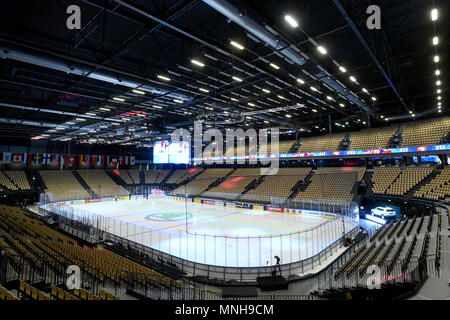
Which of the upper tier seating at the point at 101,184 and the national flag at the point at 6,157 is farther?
the upper tier seating at the point at 101,184

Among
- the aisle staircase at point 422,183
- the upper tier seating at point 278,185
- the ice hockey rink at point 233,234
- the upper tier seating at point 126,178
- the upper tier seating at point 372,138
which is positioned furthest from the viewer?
the upper tier seating at point 126,178

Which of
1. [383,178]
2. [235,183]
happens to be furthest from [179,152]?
[383,178]

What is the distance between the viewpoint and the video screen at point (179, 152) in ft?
121

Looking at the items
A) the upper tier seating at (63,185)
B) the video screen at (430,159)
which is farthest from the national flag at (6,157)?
the video screen at (430,159)

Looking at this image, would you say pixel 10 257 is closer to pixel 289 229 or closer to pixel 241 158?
pixel 289 229

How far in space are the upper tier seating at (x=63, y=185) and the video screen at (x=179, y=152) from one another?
1485 cm

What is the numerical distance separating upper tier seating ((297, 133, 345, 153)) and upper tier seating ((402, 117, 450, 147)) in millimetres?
7503

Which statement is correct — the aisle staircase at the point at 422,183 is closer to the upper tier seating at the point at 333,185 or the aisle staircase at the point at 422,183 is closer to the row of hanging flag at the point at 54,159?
the upper tier seating at the point at 333,185

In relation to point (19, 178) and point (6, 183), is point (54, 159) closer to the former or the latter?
point (19, 178)

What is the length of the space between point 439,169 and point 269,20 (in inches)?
916

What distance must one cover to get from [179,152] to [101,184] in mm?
18060

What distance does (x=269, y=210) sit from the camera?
2756 cm

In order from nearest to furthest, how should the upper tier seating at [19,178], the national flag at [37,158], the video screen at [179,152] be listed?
the upper tier seating at [19,178], the video screen at [179,152], the national flag at [37,158]
